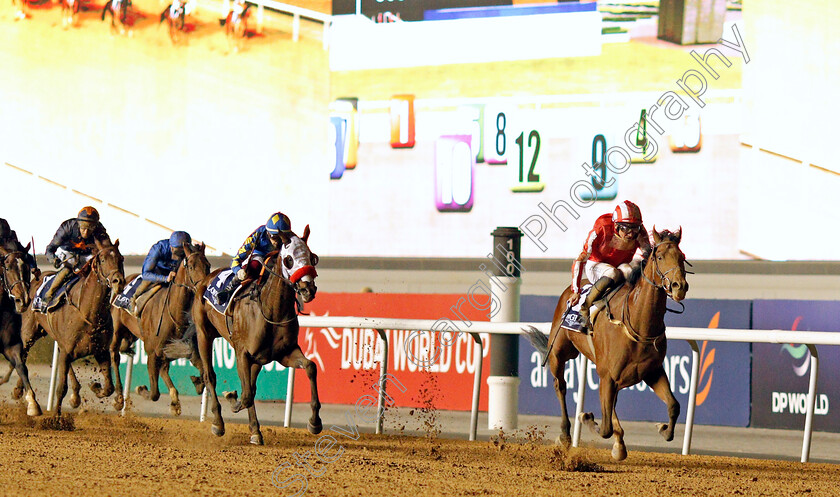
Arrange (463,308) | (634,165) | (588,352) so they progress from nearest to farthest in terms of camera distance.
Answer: (588,352), (463,308), (634,165)

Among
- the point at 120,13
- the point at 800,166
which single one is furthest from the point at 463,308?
the point at 120,13

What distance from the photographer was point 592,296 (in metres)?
8.68

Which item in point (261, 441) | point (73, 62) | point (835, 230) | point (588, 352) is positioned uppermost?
point (73, 62)

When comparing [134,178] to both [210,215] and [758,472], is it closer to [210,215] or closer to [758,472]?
[210,215]

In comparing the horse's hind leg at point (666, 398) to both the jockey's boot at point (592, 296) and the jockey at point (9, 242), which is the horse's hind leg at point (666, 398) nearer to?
the jockey's boot at point (592, 296)

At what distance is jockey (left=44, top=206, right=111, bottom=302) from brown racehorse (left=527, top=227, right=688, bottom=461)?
17.9 ft

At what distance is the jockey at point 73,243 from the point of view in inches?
452

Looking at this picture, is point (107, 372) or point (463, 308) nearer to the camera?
point (107, 372)

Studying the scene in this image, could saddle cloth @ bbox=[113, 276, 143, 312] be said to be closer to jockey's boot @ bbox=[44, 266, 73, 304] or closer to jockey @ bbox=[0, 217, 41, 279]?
jockey's boot @ bbox=[44, 266, 73, 304]

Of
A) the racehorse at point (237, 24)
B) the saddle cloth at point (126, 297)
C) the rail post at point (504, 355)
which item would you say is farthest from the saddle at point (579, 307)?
the racehorse at point (237, 24)

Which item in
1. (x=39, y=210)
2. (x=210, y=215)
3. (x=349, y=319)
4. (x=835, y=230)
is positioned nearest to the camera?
(x=349, y=319)

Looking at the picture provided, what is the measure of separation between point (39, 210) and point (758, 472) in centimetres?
1471

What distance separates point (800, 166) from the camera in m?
14.6

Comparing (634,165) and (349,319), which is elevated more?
(634,165)
